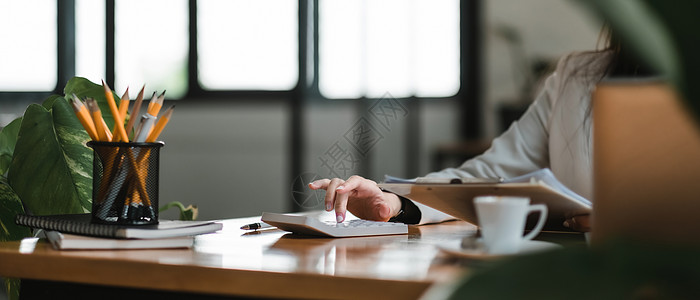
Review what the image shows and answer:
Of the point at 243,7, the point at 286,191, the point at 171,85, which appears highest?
the point at 243,7

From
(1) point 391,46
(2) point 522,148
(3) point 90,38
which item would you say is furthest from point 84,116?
(3) point 90,38

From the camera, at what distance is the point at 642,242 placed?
0.24m

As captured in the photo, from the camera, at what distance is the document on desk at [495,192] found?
2.83 feet

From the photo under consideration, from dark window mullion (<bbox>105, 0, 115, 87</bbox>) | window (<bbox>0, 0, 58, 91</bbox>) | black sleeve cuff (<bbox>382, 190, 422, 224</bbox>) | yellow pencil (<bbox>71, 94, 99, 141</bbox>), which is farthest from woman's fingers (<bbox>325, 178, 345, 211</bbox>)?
window (<bbox>0, 0, 58, 91</bbox>)

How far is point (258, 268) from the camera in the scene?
722 mm

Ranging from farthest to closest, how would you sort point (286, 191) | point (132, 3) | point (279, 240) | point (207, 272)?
point (132, 3) → point (286, 191) → point (279, 240) → point (207, 272)

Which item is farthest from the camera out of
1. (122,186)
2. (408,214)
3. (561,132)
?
(561,132)

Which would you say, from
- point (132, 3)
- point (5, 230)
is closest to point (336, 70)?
point (132, 3)

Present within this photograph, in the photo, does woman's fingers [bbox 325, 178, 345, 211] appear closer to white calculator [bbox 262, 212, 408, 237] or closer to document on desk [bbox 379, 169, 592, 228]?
white calculator [bbox 262, 212, 408, 237]

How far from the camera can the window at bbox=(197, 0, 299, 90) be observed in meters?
4.64

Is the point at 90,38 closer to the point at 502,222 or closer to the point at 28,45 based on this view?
the point at 28,45

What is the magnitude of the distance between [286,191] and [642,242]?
14.5 ft

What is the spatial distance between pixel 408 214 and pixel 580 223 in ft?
1.13

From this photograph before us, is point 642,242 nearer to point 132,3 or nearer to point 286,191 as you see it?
point 286,191
